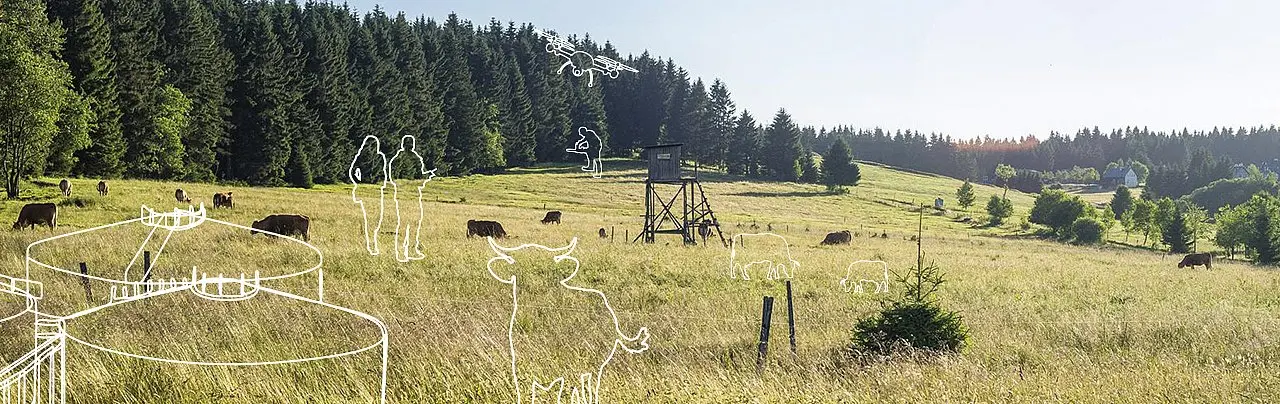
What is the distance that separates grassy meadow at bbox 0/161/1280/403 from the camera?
7.16 meters

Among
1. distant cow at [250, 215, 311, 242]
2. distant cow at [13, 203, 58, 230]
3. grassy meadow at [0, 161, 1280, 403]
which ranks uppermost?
distant cow at [13, 203, 58, 230]

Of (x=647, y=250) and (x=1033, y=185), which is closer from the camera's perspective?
(x=647, y=250)

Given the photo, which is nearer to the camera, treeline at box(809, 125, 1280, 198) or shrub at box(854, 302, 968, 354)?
shrub at box(854, 302, 968, 354)

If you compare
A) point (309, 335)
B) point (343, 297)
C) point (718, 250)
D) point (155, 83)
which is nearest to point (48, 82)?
point (343, 297)

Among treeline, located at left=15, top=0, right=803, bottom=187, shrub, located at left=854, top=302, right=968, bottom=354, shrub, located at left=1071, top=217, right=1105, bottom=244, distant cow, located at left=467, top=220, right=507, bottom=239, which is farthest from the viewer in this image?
shrub, located at left=1071, top=217, right=1105, bottom=244

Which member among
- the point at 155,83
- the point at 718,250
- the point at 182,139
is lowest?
the point at 718,250

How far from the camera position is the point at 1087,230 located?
180 ft

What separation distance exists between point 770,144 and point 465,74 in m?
51.0

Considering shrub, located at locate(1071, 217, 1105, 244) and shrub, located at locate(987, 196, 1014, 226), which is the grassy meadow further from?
shrub, located at locate(987, 196, 1014, 226)

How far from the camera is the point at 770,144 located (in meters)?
87.3

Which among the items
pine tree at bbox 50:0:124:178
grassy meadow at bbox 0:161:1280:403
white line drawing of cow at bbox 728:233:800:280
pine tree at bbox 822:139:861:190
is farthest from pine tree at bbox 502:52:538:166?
pine tree at bbox 822:139:861:190

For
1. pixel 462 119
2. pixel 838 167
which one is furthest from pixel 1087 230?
pixel 462 119

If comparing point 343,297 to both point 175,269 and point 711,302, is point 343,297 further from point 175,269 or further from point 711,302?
point 711,302

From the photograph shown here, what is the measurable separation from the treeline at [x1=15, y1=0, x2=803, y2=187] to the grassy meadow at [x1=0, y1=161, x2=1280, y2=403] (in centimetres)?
1125
